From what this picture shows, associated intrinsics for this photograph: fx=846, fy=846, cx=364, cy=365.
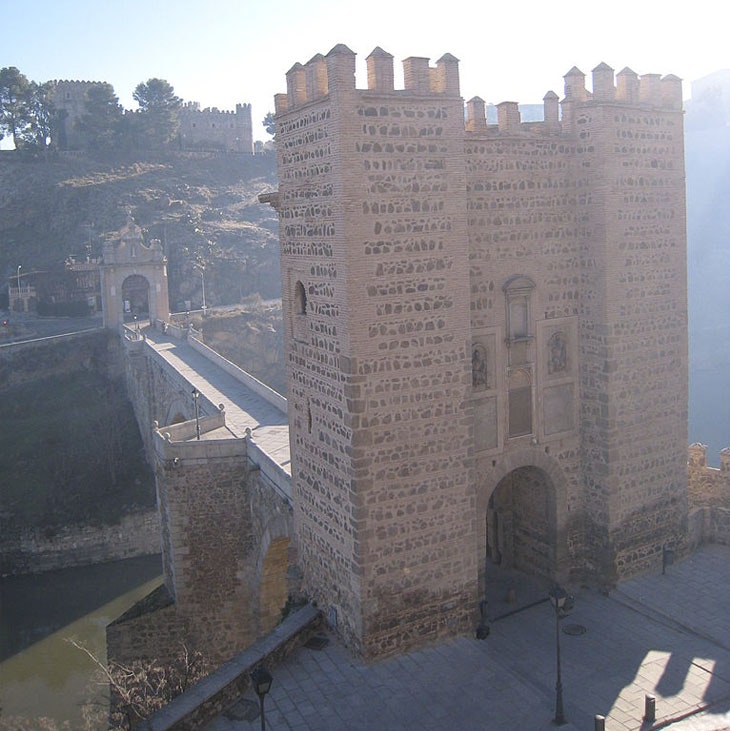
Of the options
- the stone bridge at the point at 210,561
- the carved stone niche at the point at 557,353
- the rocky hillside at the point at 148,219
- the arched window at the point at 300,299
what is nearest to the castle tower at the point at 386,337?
the arched window at the point at 300,299

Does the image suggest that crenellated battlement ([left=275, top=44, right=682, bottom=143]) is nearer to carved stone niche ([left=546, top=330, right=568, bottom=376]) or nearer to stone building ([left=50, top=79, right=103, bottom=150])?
carved stone niche ([left=546, top=330, right=568, bottom=376])

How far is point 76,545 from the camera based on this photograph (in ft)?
90.8

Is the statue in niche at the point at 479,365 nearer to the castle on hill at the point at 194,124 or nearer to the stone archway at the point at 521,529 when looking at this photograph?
the stone archway at the point at 521,529

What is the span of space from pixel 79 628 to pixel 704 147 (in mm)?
82325

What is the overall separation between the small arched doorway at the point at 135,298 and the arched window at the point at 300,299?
110ft

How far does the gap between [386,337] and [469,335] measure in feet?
4.10

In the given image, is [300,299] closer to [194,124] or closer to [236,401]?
[236,401]

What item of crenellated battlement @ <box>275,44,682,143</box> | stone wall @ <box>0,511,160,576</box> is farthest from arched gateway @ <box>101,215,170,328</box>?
crenellated battlement @ <box>275,44,682,143</box>

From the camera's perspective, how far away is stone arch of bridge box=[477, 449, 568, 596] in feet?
38.5

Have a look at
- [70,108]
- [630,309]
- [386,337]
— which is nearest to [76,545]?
[386,337]

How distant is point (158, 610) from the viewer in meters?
16.8

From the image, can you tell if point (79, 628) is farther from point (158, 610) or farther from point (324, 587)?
point (324, 587)

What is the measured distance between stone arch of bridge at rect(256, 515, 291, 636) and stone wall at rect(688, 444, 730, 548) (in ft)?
22.4

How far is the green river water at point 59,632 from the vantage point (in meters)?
19.5
